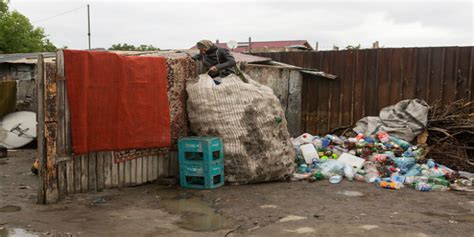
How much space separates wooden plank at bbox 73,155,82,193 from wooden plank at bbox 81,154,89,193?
0.04 metres

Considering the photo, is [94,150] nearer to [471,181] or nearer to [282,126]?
[282,126]

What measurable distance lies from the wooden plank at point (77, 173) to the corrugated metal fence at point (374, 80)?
5.23 metres

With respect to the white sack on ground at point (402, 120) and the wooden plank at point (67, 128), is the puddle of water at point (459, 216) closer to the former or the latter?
the white sack on ground at point (402, 120)

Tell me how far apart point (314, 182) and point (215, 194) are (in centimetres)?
173

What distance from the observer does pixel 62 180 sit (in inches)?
235

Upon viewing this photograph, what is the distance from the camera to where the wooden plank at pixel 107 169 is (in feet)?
21.2

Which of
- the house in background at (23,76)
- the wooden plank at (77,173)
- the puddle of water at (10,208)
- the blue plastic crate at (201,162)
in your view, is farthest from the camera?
the house in background at (23,76)

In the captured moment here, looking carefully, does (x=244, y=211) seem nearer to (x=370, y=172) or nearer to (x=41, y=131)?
(x=41, y=131)

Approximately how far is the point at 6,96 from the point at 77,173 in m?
5.95

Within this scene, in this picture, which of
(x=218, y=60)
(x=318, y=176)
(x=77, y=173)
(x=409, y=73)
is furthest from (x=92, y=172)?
(x=409, y=73)

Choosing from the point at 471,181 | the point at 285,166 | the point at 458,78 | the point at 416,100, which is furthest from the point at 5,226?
the point at 458,78

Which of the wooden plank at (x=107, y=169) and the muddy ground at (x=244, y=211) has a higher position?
the wooden plank at (x=107, y=169)

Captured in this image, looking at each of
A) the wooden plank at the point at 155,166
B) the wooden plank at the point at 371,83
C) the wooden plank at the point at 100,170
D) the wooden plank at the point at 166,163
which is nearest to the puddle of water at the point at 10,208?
the wooden plank at the point at 100,170

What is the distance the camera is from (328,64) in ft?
31.7
